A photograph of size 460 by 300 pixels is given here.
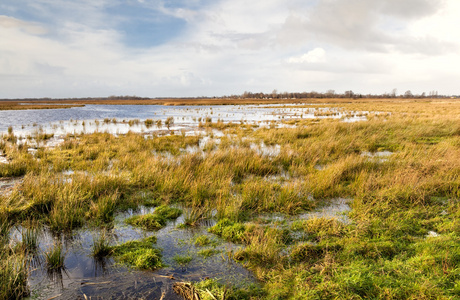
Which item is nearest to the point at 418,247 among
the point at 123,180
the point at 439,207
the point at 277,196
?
the point at 439,207

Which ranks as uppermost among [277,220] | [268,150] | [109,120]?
[109,120]

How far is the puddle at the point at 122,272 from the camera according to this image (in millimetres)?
3949

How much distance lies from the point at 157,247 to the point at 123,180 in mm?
3758

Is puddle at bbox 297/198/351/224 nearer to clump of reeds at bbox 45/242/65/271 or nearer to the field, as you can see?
the field

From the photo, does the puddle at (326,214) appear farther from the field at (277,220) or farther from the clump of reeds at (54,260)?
the clump of reeds at (54,260)

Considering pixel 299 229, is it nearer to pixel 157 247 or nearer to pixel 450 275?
pixel 450 275

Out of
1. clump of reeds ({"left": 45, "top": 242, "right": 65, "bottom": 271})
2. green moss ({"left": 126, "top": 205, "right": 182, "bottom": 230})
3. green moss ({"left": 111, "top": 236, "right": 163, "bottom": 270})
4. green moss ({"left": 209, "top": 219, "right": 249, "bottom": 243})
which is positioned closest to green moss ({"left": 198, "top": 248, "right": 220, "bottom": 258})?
green moss ({"left": 209, "top": 219, "right": 249, "bottom": 243})

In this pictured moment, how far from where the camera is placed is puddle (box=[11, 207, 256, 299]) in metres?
3.95

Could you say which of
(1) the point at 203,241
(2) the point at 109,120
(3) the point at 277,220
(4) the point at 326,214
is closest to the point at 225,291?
(1) the point at 203,241

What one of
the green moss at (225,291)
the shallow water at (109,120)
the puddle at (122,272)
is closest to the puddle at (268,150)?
the puddle at (122,272)

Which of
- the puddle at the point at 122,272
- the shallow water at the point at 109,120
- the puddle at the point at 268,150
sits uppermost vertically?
the shallow water at the point at 109,120

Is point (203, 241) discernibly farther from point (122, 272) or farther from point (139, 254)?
point (122, 272)

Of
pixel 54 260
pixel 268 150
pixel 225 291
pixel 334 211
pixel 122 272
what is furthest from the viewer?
pixel 268 150

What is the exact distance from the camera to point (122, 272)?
4.39 metres
